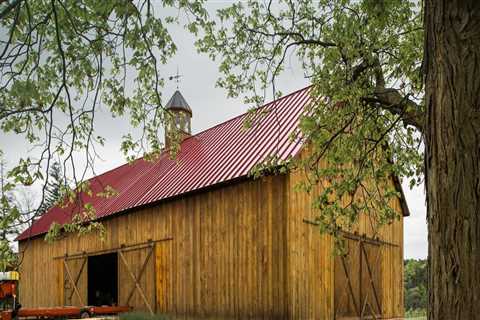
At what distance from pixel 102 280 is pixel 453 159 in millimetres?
22975

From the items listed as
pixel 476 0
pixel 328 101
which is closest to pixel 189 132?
pixel 328 101

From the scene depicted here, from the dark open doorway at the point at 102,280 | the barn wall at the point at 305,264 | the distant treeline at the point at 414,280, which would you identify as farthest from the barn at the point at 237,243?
the distant treeline at the point at 414,280

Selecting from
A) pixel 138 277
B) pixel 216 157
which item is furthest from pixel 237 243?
pixel 138 277

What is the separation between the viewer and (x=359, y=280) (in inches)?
521

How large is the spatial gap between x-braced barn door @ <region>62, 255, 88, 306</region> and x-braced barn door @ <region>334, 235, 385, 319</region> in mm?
10636

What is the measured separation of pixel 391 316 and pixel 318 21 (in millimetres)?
11625

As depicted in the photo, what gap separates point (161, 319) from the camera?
11.7 metres

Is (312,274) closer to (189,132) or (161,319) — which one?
(161,319)

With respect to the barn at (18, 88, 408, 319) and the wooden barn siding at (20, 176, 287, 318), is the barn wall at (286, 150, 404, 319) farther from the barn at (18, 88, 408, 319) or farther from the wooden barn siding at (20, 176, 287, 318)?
the wooden barn siding at (20, 176, 287, 318)

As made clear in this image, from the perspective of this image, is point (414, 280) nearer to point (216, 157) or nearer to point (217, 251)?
point (216, 157)

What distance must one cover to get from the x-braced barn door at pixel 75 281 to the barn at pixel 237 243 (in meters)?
0.08

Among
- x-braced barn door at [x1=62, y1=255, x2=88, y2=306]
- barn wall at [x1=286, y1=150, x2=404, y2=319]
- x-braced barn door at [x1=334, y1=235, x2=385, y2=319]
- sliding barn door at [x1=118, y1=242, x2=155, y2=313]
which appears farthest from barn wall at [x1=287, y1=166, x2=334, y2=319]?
x-braced barn door at [x1=62, y1=255, x2=88, y2=306]

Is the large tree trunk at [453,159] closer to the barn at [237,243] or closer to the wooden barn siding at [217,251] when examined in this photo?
the barn at [237,243]

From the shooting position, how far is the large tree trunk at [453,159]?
2.99 m
